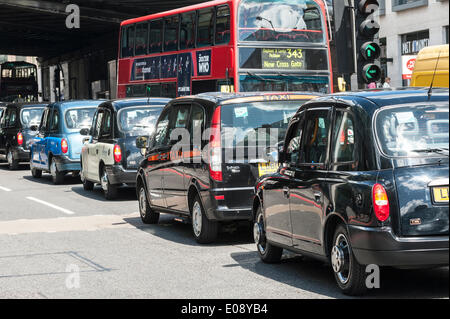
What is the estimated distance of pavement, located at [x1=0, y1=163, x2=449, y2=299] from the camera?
7.97 metres

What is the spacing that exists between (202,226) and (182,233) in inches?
56.4

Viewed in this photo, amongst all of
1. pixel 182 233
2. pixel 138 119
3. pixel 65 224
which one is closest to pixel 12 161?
pixel 138 119

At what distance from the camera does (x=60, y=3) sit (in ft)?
159

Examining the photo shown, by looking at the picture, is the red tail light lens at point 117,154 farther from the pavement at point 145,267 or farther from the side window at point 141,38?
the side window at point 141,38

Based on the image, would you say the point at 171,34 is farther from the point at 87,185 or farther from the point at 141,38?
the point at 87,185

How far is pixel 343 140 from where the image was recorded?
784 centimetres

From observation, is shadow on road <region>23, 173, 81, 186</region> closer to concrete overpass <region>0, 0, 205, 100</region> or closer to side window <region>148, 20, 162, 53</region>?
side window <region>148, 20, 162, 53</region>

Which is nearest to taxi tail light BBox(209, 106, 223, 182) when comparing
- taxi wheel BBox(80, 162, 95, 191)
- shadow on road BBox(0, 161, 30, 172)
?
taxi wheel BBox(80, 162, 95, 191)

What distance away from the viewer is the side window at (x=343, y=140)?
25.1 ft

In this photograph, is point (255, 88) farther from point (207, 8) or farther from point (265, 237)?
point (265, 237)

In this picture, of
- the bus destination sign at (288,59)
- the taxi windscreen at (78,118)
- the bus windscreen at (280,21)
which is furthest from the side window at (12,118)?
the bus destination sign at (288,59)

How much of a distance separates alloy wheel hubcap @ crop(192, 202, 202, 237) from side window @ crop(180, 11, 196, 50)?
37.8 feet

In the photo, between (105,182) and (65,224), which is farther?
(105,182)
